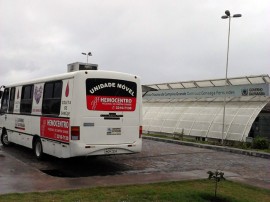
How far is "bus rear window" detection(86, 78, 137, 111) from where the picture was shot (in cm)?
1181

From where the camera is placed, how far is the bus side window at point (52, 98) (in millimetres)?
12406

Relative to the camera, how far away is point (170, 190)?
9281 millimetres

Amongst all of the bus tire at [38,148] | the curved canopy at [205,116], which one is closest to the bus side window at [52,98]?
the bus tire at [38,148]

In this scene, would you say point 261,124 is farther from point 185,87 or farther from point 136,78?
point 136,78

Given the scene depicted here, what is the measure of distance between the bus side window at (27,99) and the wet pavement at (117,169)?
1.82m

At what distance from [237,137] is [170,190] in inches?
678

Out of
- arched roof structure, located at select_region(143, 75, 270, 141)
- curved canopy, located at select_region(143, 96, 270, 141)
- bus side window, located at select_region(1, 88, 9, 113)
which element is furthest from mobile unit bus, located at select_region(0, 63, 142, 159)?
curved canopy, located at select_region(143, 96, 270, 141)

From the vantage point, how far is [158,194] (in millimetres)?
8727

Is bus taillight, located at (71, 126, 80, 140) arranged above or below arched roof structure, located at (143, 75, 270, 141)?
below

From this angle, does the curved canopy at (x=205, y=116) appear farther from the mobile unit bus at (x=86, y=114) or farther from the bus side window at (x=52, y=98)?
the bus side window at (x=52, y=98)

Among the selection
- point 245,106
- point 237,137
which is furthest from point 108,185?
point 245,106

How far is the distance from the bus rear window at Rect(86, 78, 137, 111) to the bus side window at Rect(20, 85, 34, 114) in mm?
3792

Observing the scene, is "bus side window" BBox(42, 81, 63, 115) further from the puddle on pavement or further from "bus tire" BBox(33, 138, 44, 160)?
the puddle on pavement

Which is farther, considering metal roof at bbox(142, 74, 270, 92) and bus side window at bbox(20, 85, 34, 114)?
metal roof at bbox(142, 74, 270, 92)
